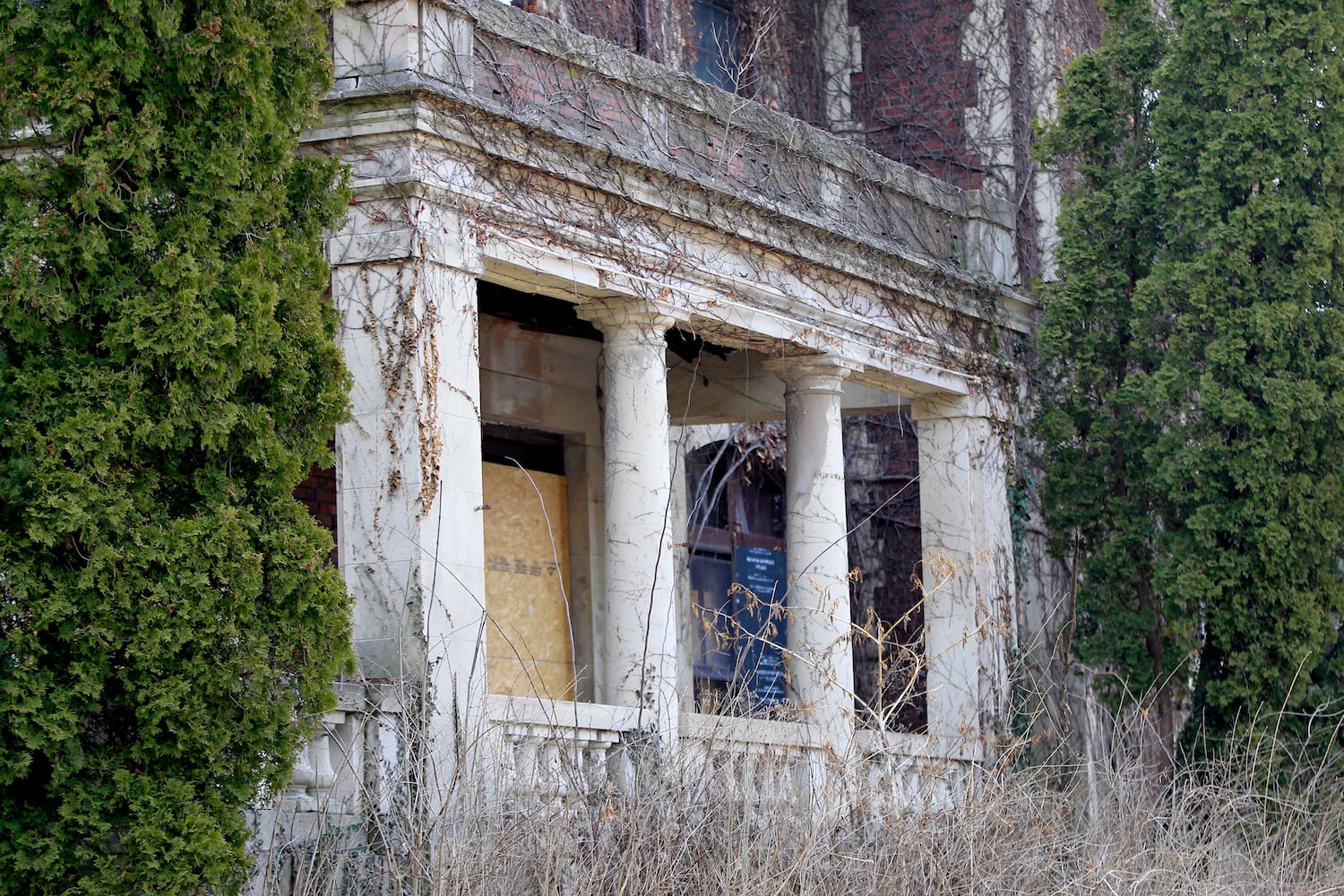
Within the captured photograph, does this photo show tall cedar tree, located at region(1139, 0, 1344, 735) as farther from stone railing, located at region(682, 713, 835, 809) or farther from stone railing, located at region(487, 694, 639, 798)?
stone railing, located at region(682, 713, 835, 809)

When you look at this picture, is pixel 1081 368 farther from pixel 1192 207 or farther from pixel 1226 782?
pixel 1226 782

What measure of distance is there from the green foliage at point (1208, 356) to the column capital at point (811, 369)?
1.71m

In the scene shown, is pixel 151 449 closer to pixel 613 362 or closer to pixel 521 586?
pixel 613 362

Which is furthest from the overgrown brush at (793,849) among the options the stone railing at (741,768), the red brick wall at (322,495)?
the red brick wall at (322,495)

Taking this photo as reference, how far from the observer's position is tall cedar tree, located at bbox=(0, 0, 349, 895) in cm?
554

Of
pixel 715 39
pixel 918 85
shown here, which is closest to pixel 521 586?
pixel 715 39

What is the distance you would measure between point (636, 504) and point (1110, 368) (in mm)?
4088

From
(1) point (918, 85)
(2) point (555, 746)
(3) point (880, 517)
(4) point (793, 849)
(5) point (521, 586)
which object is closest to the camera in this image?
(4) point (793, 849)

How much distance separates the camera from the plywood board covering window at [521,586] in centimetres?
1116

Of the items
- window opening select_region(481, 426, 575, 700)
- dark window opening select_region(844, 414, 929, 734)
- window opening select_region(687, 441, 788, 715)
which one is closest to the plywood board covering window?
Answer: window opening select_region(481, 426, 575, 700)

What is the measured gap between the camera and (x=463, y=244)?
8.24 meters

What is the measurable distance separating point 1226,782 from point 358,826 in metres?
4.46

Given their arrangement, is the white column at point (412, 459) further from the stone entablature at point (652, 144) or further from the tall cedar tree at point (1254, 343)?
the tall cedar tree at point (1254, 343)

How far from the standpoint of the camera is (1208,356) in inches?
424
